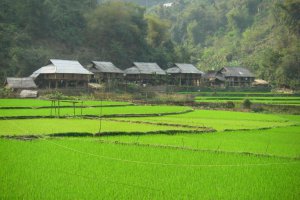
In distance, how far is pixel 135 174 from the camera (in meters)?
8.33

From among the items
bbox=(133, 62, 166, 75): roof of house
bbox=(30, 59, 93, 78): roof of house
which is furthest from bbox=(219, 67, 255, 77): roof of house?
bbox=(30, 59, 93, 78): roof of house

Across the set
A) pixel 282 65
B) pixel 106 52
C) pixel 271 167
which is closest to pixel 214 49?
pixel 282 65

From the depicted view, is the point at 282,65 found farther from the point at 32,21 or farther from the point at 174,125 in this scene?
the point at 174,125

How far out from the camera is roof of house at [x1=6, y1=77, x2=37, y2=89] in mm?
35781

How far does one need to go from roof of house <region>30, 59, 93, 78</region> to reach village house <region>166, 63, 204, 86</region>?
1519cm

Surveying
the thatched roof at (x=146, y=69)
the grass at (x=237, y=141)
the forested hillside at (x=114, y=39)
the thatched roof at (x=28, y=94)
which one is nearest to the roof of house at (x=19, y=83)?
the thatched roof at (x=28, y=94)

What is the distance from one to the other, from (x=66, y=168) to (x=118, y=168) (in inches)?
43.2

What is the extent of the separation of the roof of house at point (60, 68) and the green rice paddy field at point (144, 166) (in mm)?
25650

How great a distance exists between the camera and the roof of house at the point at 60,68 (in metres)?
39.8

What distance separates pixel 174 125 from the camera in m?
18.1

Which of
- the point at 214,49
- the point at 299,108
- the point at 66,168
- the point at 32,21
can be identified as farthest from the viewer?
the point at 214,49

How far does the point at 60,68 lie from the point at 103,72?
6.77 m

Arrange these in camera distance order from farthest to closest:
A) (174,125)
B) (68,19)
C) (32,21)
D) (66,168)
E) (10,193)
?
(68,19) → (32,21) → (174,125) → (66,168) → (10,193)

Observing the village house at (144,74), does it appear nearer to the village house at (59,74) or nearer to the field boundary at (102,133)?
the village house at (59,74)
